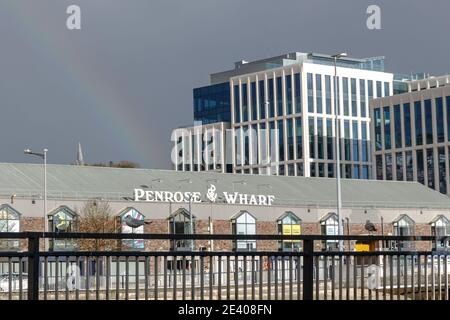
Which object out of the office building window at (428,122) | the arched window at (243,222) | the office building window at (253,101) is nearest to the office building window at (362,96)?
the office building window at (253,101)

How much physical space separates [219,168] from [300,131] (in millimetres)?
15569

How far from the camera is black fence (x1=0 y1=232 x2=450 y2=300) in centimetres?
1200

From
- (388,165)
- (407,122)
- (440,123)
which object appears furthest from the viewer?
(388,165)

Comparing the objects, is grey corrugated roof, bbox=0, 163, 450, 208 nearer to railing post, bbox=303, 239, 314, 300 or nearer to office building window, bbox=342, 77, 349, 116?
office building window, bbox=342, 77, 349, 116

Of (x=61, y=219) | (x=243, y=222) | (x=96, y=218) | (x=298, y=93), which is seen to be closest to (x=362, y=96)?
(x=298, y=93)

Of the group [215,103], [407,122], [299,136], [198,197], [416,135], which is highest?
[215,103]

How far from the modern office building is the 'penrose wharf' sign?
4298cm

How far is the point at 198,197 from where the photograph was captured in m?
87.9

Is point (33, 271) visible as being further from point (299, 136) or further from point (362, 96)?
point (362, 96)

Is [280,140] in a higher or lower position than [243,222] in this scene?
higher

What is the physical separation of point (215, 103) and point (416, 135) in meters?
37.7

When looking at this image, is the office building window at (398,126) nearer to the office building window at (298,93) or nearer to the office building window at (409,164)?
the office building window at (409,164)

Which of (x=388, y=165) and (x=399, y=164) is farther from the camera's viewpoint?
(x=388, y=165)
